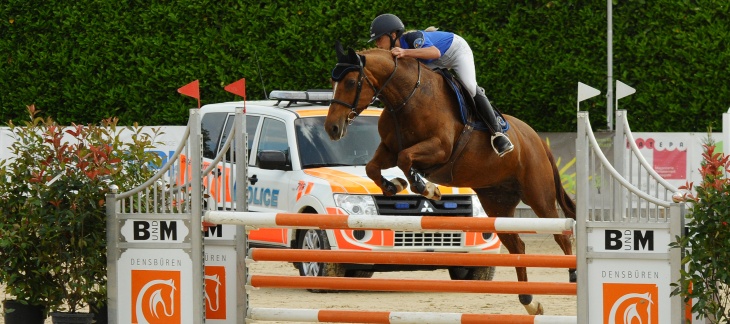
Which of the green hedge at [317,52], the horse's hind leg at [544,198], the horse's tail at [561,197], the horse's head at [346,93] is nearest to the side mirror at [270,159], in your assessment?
the horse's tail at [561,197]

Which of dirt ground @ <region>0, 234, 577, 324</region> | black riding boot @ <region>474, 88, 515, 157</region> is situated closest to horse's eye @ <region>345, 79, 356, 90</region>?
black riding boot @ <region>474, 88, 515, 157</region>

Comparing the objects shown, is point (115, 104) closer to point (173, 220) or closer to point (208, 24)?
point (208, 24)

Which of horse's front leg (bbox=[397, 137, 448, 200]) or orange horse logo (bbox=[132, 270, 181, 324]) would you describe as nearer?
orange horse logo (bbox=[132, 270, 181, 324])

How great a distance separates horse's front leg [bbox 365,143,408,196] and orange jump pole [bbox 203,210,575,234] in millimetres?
1086

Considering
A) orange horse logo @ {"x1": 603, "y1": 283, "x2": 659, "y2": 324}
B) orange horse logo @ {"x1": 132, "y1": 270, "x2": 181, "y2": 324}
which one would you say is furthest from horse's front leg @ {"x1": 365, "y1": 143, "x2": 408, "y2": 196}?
orange horse logo @ {"x1": 603, "y1": 283, "x2": 659, "y2": 324}

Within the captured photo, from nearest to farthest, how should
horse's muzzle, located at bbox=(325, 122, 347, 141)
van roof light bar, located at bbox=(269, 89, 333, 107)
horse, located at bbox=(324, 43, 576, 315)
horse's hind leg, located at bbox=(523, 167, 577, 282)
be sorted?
1. horse's muzzle, located at bbox=(325, 122, 347, 141)
2. horse, located at bbox=(324, 43, 576, 315)
3. horse's hind leg, located at bbox=(523, 167, 577, 282)
4. van roof light bar, located at bbox=(269, 89, 333, 107)

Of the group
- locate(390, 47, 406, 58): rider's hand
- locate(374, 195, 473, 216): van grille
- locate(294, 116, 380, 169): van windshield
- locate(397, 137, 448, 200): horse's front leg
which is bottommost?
locate(374, 195, 473, 216): van grille

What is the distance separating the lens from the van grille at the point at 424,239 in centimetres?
927

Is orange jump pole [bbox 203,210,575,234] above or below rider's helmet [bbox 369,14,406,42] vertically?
below

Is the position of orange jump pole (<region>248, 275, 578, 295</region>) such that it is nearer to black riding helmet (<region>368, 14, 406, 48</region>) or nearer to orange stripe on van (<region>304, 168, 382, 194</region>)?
black riding helmet (<region>368, 14, 406, 48</region>)

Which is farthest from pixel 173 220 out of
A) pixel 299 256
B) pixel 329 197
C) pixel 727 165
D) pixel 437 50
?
pixel 329 197

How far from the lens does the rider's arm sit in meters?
6.79

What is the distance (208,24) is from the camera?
15.1 meters

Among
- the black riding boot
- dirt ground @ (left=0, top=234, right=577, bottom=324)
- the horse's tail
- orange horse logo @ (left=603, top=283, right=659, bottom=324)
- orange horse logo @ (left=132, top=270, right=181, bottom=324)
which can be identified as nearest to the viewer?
orange horse logo @ (left=603, top=283, right=659, bottom=324)
